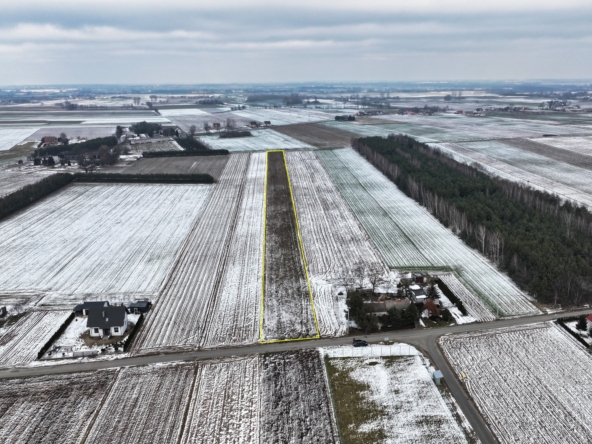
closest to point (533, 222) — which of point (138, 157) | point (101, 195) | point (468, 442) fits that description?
point (468, 442)

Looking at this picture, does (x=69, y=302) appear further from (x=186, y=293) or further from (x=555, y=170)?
(x=555, y=170)

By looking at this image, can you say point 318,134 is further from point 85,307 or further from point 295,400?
point 295,400

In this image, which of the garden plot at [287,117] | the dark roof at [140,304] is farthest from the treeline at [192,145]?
the dark roof at [140,304]

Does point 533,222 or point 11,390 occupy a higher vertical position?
point 533,222

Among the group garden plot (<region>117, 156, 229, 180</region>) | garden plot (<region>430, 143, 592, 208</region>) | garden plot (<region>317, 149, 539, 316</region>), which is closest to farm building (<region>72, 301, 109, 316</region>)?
garden plot (<region>317, 149, 539, 316</region>)

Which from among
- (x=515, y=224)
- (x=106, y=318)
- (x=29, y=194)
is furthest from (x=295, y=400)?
(x=29, y=194)

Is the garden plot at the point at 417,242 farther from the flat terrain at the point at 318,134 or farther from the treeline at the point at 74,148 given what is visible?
the treeline at the point at 74,148

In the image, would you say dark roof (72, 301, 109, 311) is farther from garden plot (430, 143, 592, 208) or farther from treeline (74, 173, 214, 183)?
garden plot (430, 143, 592, 208)
